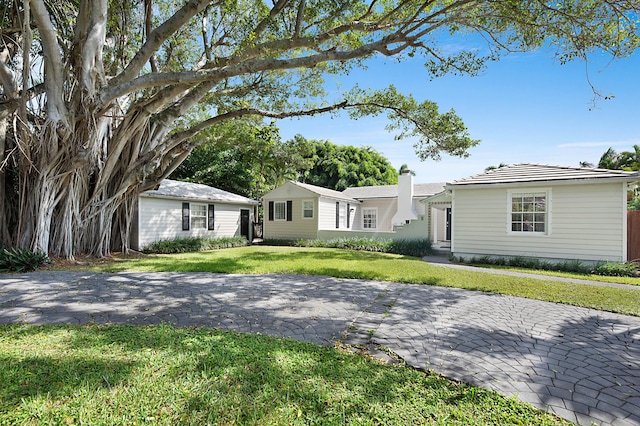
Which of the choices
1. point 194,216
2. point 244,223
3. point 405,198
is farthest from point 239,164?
point 405,198

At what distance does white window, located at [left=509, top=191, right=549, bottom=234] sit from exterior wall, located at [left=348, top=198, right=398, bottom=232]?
34.0 feet

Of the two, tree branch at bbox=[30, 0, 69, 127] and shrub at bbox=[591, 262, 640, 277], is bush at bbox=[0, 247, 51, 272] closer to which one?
tree branch at bbox=[30, 0, 69, 127]

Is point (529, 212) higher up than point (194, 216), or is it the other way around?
point (529, 212)

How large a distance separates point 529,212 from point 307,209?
11.0m

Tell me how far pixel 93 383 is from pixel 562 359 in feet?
14.8

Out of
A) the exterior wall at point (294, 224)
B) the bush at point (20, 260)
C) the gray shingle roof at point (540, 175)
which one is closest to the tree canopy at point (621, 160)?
the gray shingle roof at point (540, 175)

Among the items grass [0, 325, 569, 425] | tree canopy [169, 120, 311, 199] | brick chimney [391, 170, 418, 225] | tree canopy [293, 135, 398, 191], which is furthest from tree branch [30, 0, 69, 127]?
tree canopy [293, 135, 398, 191]

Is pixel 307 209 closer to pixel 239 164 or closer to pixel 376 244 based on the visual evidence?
pixel 376 244

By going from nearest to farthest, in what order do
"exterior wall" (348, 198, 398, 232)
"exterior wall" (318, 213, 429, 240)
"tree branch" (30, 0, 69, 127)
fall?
1. "tree branch" (30, 0, 69, 127)
2. "exterior wall" (318, 213, 429, 240)
3. "exterior wall" (348, 198, 398, 232)

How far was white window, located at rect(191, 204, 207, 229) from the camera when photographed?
15086mm

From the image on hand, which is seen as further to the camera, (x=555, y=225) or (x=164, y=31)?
(x=555, y=225)

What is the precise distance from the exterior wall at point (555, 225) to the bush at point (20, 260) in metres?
12.9

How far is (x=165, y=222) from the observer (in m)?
13.6

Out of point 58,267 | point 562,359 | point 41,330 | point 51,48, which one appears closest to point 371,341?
point 562,359
